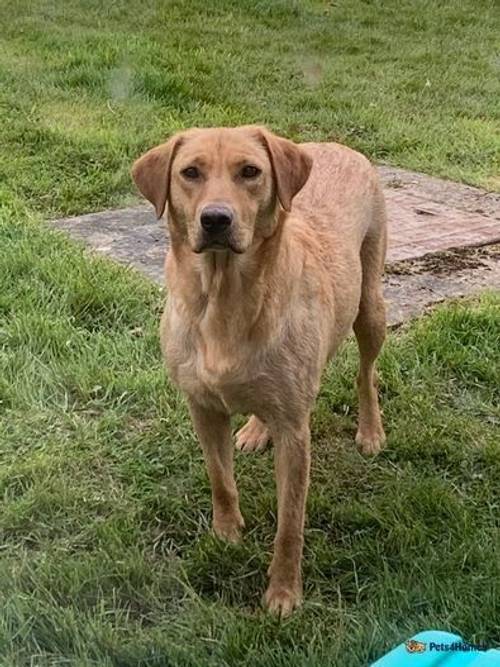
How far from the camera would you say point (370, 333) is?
3922mm

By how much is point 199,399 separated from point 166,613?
66 cm

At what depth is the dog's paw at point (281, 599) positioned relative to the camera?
9.63 ft

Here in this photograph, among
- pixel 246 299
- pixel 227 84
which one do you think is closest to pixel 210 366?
pixel 246 299

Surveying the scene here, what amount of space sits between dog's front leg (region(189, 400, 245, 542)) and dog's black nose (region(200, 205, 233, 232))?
696 millimetres

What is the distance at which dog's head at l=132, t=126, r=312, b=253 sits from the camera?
277cm

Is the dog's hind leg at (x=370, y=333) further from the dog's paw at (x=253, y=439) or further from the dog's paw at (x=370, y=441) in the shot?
the dog's paw at (x=253, y=439)

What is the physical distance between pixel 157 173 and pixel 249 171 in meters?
0.29

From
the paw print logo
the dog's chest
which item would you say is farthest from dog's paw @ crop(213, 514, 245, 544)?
the paw print logo

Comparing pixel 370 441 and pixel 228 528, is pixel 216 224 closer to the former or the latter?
pixel 228 528

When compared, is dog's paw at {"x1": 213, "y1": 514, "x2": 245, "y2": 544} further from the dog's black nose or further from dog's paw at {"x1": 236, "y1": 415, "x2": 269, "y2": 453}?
the dog's black nose

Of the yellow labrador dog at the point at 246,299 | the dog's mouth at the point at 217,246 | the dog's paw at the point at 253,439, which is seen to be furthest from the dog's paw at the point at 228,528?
the dog's mouth at the point at 217,246

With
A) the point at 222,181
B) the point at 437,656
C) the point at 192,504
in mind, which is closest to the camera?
the point at 437,656

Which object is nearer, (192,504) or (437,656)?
(437,656)

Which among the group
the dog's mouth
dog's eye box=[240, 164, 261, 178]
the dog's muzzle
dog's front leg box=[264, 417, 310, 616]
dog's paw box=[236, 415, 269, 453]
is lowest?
dog's paw box=[236, 415, 269, 453]
